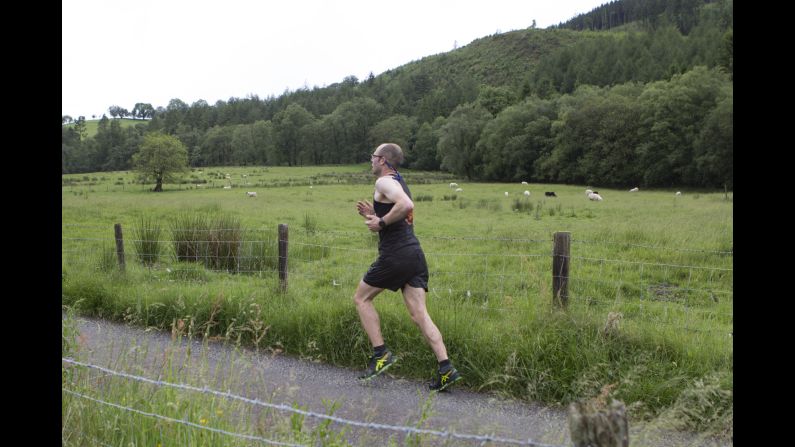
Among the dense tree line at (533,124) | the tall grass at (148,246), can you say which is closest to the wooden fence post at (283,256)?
the tall grass at (148,246)

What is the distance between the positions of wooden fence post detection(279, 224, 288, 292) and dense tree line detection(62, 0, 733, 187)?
2060 inches

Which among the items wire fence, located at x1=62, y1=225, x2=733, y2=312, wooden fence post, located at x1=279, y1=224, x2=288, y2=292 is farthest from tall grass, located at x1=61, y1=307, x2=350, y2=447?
wire fence, located at x1=62, y1=225, x2=733, y2=312

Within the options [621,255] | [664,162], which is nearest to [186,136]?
[664,162]

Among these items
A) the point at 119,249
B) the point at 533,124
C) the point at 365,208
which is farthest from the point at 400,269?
the point at 533,124

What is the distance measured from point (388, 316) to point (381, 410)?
58.1 inches

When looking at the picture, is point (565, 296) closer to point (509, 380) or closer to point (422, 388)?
point (509, 380)

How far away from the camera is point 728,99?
53.4 metres

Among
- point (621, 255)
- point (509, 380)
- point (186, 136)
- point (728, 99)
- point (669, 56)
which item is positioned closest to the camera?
point (509, 380)

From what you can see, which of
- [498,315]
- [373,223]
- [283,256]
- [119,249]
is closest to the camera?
[373,223]

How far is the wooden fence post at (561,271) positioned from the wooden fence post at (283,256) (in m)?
3.62

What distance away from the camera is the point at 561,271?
643 centimetres

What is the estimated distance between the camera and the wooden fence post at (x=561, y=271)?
21.0 feet

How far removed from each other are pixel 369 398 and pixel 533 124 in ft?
232

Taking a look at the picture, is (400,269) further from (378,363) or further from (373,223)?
(378,363)
